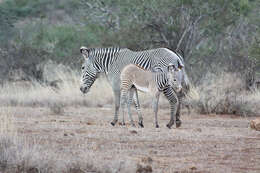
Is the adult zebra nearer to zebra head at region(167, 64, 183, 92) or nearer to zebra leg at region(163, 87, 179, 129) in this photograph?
zebra head at region(167, 64, 183, 92)

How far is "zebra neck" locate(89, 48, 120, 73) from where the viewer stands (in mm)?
14445

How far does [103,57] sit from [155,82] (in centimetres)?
181

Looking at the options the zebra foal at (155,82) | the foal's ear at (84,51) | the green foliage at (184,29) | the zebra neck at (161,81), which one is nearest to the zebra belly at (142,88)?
the zebra foal at (155,82)

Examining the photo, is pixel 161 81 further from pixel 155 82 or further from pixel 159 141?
pixel 159 141

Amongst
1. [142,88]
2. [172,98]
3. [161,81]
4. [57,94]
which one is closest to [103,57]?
[142,88]

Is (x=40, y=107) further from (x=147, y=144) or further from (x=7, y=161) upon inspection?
(x=7, y=161)

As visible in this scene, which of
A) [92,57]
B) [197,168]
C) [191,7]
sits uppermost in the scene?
[191,7]

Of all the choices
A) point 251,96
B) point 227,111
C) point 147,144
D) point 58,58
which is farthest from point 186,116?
point 58,58

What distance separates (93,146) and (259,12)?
52.2 feet

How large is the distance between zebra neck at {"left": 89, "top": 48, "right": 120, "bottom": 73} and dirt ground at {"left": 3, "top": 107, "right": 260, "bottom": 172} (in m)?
1.28

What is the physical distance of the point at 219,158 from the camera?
30.4ft

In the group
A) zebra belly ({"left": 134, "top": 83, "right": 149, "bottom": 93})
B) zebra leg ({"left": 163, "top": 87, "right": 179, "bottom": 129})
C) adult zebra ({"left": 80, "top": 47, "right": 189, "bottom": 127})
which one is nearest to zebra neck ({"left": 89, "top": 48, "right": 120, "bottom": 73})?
adult zebra ({"left": 80, "top": 47, "right": 189, "bottom": 127})

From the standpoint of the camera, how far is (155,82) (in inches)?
522

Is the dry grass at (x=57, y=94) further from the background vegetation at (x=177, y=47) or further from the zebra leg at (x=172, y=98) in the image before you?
the zebra leg at (x=172, y=98)
